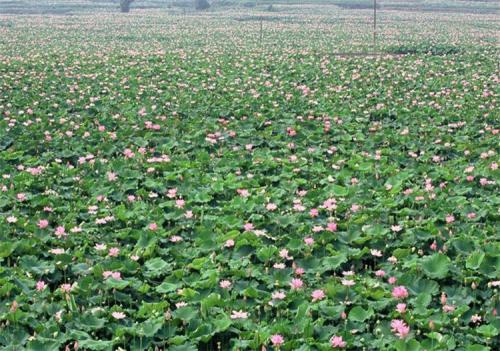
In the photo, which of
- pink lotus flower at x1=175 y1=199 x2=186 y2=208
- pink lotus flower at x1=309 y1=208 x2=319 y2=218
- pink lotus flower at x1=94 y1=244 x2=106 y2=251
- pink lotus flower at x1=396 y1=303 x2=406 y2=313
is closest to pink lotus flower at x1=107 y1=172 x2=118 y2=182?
pink lotus flower at x1=175 y1=199 x2=186 y2=208

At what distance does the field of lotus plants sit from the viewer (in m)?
3.96

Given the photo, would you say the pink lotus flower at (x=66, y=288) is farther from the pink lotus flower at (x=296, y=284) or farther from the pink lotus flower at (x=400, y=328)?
the pink lotus flower at (x=400, y=328)

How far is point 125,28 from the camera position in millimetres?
35406

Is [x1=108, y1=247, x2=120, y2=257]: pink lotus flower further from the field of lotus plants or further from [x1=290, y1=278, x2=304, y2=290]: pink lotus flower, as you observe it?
[x1=290, y1=278, x2=304, y2=290]: pink lotus flower

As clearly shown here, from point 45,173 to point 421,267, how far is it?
4.18m

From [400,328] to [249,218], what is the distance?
7.13 ft

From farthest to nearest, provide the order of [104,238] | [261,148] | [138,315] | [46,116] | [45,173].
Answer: [46,116] → [261,148] → [45,173] → [104,238] → [138,315]

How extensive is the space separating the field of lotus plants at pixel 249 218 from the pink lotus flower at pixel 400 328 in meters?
0.01

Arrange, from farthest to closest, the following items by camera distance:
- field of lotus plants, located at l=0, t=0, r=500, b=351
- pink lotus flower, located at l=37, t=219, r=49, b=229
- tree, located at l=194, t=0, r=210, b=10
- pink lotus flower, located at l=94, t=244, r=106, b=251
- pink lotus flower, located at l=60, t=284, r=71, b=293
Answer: tree, located at l=194, t=0, r=210, b=10 < pink lotus flower, located at l=37, t=219, r=49, b=229 < pink lotus flower, located at l=94, t=244, r=106, b=251 < pink lotus flower, located at l=60, t=284, r=71, b=293 < field of lotus plants, located at l=0, t=0, r=500, b=351

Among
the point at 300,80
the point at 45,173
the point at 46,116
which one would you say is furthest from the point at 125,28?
the point at 45,173

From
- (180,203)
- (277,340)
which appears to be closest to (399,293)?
(277,340)

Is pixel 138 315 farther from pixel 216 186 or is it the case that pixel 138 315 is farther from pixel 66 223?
pixel 216 186

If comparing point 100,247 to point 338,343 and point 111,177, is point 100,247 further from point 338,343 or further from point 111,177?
point 338,343

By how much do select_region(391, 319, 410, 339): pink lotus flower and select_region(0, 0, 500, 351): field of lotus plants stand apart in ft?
0.04
